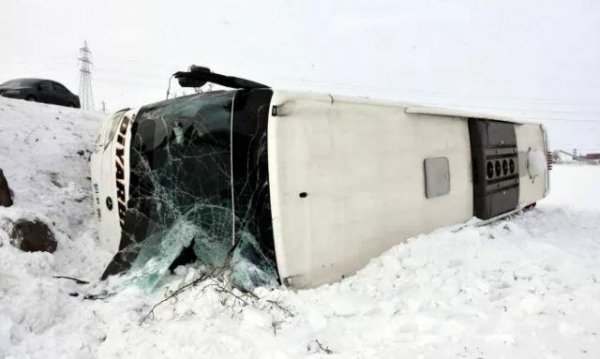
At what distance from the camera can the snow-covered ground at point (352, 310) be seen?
261cm

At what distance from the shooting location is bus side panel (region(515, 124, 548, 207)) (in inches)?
289

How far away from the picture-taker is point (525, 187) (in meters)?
7.49

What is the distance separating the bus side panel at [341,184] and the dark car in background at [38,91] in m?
9.72

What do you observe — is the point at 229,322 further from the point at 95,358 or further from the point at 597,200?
the point at 597,200

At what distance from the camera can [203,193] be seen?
3811 millimetres

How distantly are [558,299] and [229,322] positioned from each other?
2085 mm

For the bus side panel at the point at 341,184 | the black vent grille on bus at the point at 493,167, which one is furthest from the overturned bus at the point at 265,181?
the black vent grille on bus at the point at 493,167

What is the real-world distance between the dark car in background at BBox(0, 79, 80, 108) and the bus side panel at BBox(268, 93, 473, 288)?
9721mm

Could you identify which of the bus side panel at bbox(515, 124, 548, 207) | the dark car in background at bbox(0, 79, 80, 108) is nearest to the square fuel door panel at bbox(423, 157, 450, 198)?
the bus side panel at bbox(515, 124, 548, 207)

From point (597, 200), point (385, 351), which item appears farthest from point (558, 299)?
point (597, 200)

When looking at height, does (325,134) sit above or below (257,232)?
above

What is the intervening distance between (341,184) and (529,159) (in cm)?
499

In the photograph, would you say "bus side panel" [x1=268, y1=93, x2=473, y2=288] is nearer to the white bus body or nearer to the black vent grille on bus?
the white bus body

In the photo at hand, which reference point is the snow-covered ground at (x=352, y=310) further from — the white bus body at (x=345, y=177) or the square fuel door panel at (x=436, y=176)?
the square fuel door panel at (x=436, y=176)
